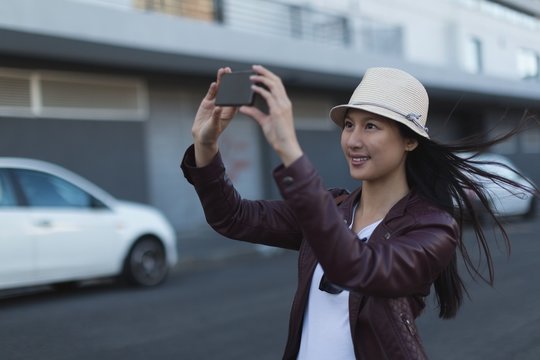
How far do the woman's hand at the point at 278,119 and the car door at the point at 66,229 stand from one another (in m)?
6.30

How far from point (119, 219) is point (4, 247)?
1662 millimetres

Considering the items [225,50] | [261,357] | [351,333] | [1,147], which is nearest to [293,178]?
[351,333]

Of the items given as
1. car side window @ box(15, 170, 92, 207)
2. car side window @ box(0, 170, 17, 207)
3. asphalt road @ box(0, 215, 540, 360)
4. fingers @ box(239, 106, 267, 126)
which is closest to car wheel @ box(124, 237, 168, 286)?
asphalt road @ box(0, 215, 540, 360)

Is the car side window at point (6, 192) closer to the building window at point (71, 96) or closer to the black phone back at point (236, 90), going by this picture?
the building window at point (71, 96)

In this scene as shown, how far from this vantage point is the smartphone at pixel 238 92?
4.91 feet

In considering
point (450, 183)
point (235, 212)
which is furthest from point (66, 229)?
point (450, 183)

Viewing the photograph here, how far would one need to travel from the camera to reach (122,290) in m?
8.24

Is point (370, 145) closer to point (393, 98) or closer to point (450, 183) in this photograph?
point (393, 98)

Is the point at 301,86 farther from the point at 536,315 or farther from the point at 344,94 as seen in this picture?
the point at 536,315

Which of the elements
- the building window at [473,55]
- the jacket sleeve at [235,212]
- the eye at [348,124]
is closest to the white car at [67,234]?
the jacket sleeve at [235,212]

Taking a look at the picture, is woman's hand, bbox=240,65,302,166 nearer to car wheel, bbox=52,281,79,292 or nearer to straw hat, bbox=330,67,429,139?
straw hat, bbox=330,67,429,139

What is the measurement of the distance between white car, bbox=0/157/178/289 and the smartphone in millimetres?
5967

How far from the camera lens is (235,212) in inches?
82.3

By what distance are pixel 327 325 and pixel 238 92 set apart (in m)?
0.71
